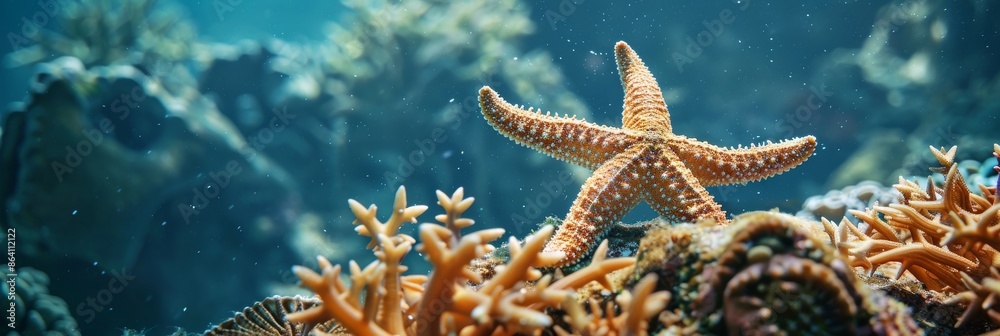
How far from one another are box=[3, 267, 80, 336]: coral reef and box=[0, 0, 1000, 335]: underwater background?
1608 millimetres

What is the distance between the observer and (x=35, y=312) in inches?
257

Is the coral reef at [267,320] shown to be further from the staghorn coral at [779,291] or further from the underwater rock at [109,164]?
the underwater rock at [109,164]

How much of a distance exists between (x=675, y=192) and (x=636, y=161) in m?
0.34

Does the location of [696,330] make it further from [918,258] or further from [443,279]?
[918,258]

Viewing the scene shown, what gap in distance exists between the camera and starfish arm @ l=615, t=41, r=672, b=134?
3707 mm

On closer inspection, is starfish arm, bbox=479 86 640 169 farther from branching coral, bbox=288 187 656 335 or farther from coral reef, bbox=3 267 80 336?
coral reef, bbox=3 267 80 336

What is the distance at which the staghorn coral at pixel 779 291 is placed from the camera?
1.37 meters

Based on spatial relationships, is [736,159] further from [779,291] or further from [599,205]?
[779,291]

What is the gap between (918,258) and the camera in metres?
2.65

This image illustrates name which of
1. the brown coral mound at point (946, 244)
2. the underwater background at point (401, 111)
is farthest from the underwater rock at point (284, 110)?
the brown coral mound at point (946, 244)

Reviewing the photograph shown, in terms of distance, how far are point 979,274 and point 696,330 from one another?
211cm

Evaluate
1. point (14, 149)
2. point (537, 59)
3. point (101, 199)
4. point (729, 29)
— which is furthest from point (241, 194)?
point (729, 29)

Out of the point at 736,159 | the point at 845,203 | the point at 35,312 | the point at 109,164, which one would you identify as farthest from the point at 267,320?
the point at 109,164

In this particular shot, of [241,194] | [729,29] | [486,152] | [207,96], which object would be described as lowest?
[241,194]
